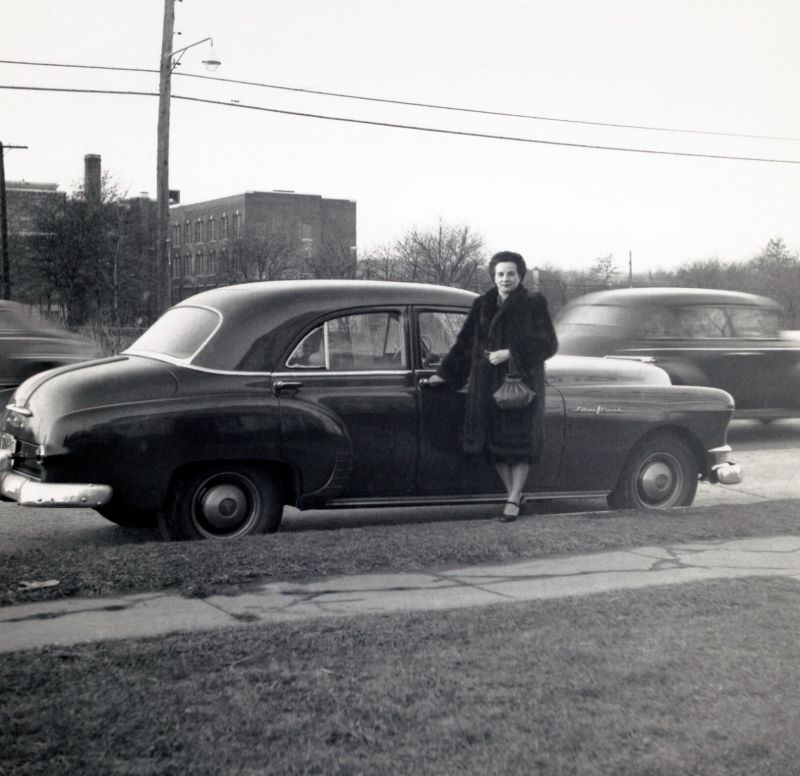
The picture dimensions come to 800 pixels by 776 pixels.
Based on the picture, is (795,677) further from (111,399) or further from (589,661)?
(111,399)

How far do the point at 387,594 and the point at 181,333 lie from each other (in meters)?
2.63

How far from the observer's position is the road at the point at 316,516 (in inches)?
317

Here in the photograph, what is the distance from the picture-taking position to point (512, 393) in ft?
26.1

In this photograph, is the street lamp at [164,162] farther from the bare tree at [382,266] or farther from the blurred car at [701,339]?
the bare tree at [382,266]

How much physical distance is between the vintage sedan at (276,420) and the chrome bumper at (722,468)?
0.81m

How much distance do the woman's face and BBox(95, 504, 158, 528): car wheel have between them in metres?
2.63

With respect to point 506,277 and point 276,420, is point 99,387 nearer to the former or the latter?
point 276,420

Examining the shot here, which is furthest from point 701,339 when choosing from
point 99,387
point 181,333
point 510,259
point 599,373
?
point 99,387

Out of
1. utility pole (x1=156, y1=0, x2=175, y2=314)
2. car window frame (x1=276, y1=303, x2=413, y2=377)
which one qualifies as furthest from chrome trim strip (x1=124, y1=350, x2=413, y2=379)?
utility pole (x1=156, y1=0, x2=175, y2=314)

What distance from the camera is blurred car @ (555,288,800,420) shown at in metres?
14.5

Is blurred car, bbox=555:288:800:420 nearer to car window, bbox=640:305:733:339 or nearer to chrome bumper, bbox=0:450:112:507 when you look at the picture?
car window, bbox=640:305:733:339

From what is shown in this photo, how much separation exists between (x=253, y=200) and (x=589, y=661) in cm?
7873

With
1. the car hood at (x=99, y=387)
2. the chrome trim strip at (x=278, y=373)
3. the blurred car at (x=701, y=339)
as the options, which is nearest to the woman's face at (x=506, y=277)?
the chrome trim strip at (x=278, y=373)

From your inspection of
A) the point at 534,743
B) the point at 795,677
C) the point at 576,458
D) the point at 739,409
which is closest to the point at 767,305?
the point at 739,409
